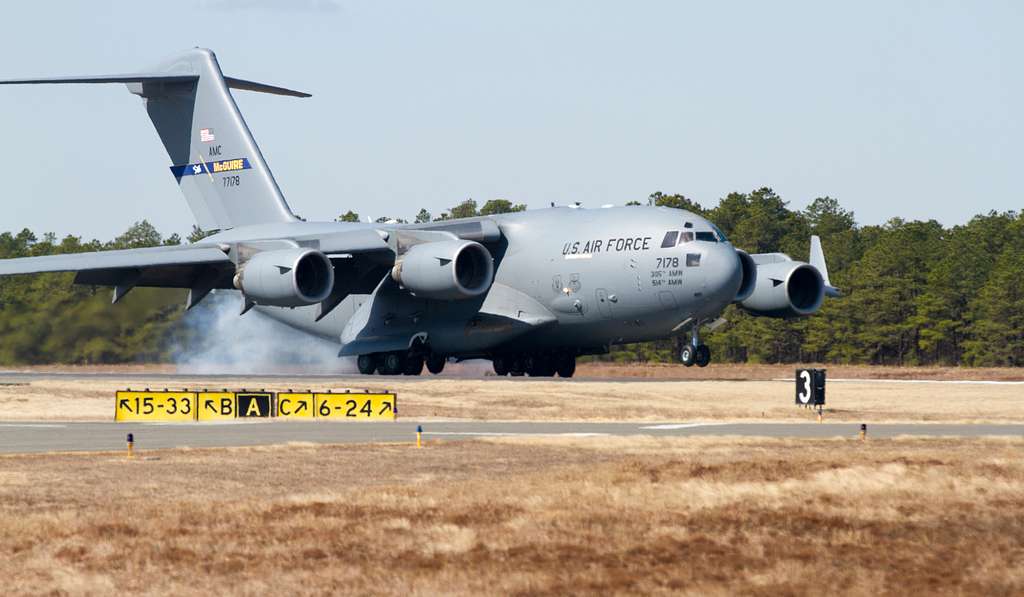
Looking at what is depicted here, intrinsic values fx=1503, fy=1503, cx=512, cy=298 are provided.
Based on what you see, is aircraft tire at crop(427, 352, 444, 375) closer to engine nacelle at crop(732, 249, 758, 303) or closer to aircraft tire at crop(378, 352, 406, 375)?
aircraft tire at crop(378, 352, 406, 375)

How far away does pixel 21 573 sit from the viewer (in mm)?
13547

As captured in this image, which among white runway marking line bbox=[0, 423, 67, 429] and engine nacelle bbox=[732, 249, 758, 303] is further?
engine nacelle bbox=[732, 249, 758, 303]

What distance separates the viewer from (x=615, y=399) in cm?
3991

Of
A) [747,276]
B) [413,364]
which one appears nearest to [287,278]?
[413,364]

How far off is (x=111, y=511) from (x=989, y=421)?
76.5 feet

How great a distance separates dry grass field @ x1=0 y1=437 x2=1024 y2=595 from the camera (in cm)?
1318

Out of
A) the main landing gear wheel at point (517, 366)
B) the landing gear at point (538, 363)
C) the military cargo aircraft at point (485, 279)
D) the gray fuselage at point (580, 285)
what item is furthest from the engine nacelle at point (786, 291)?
the main landing gear wheel at point (517, 366)

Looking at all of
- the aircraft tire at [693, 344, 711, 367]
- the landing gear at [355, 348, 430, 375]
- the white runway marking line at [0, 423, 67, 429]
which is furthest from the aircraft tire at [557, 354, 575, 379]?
the white runway marking line at [0, 423, 67, 429]

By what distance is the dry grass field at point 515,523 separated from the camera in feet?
43.2

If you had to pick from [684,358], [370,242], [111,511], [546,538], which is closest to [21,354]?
[370,242]

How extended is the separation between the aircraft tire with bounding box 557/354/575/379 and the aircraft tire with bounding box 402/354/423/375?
492 cm

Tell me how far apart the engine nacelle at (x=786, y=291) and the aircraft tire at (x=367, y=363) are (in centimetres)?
1278

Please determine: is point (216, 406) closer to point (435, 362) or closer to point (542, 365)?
point (435, 362)

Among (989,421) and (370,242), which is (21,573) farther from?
(370,242)
